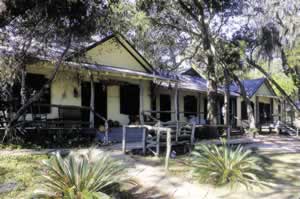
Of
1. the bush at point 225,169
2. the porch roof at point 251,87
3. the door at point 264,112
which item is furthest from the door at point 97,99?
the door at point 264,112

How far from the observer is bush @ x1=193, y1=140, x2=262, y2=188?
23.2ft

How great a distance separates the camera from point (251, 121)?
744 inches

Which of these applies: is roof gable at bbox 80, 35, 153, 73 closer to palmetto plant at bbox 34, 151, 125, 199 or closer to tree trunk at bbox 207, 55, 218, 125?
tree trunk at bbox 207, 55, 218, 125

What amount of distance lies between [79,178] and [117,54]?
11.1 metres

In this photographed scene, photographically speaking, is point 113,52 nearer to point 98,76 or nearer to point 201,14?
point 98,76

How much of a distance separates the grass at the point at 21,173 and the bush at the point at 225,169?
3646 mm

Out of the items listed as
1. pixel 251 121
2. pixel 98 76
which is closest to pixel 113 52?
pixel 98 76

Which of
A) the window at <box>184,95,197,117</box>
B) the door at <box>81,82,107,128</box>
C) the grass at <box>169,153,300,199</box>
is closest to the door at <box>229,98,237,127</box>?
the window at <box>184,95,197,117</box>

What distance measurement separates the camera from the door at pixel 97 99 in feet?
46.0

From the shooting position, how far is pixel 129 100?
16016 mm

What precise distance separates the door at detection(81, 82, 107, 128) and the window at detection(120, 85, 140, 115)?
109cm

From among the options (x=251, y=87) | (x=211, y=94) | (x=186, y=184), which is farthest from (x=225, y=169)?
(x=251, y=87)

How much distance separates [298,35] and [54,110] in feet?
51.7

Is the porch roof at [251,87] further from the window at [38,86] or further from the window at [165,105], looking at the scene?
the window at [38,86]
